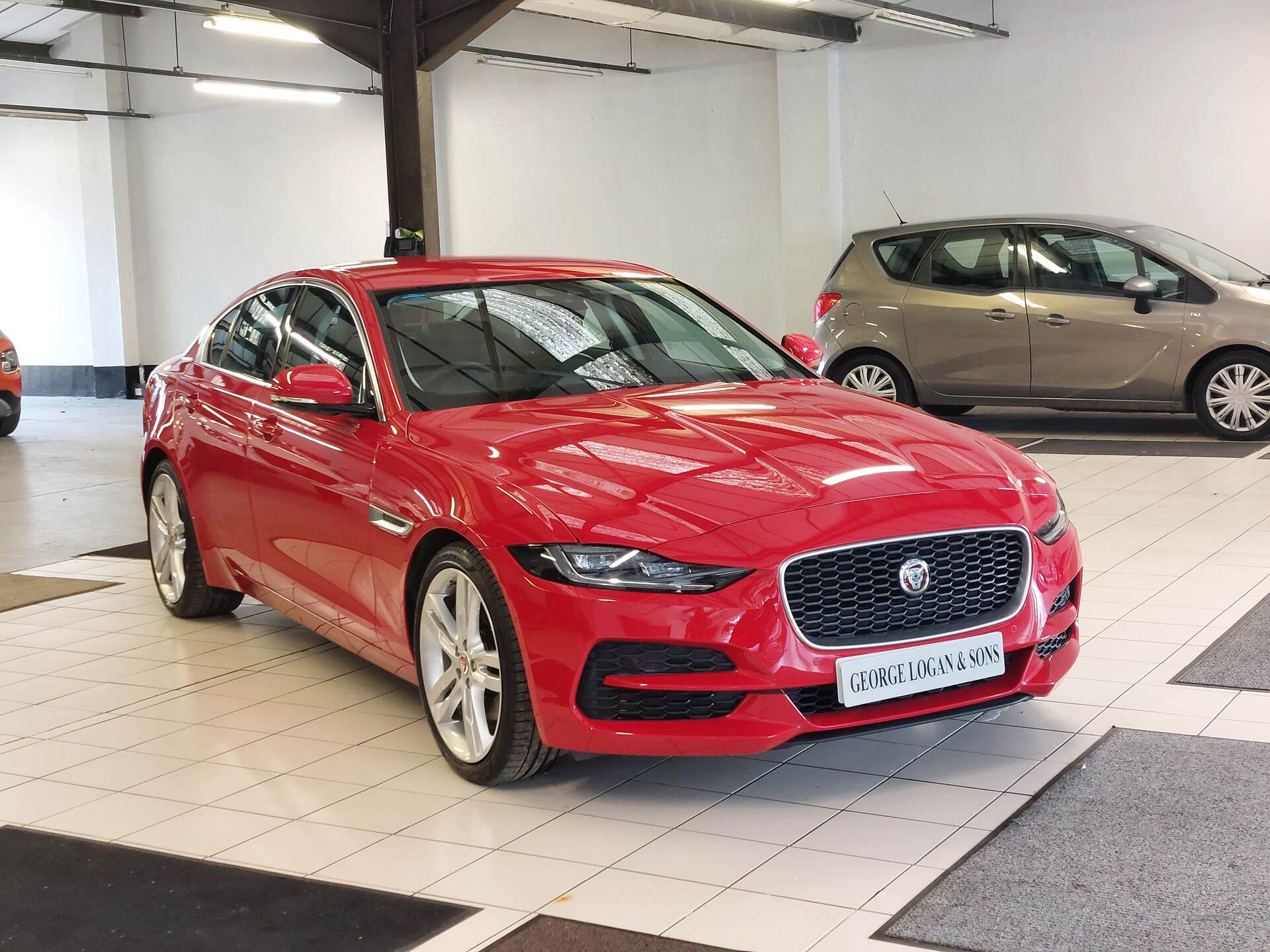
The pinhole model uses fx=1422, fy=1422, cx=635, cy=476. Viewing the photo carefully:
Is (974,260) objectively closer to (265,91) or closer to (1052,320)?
(1052,320)

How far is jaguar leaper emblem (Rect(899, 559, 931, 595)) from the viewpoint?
3363 millimetres

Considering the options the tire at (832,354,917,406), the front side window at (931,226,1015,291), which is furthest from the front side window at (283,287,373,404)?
the front side window at (931,226,1015,291)

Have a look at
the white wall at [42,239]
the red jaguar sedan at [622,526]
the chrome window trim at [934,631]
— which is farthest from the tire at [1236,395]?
the white wall at [42,239]

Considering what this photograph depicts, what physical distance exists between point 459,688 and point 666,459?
0.82 metres

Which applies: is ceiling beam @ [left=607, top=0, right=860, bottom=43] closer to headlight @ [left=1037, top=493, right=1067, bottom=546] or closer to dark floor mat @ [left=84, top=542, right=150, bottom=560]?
dark floor mat @ [left=84, top=542, right=150, bottom=560]

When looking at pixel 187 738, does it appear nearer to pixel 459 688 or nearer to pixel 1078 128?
pixel 459 688

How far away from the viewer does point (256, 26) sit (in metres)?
12.0

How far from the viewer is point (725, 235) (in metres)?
15.5

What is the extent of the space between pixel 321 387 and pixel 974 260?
24.8ft

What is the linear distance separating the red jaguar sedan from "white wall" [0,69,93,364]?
54.8 feet

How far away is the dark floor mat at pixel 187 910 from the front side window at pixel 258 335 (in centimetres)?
214

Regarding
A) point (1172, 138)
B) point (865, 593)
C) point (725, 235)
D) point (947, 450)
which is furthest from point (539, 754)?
point (725, 235)

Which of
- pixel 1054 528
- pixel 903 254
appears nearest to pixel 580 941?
pixel 1054 528

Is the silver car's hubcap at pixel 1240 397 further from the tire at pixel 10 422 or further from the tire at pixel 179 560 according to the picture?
the tire at pixel 10 422
